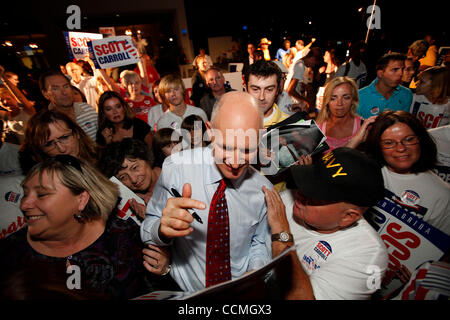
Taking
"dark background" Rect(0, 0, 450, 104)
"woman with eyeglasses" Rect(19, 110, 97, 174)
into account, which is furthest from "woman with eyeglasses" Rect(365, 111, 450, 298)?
"dark background" Rect(0, 0, 450, 104)

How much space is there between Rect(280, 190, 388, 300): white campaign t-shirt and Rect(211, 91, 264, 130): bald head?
950 millimetres

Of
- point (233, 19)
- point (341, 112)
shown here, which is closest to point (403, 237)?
point (341, 112)

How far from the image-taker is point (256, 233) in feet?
5.53

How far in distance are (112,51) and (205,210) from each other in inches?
172

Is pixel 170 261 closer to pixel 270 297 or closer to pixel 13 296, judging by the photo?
pixel 270 297

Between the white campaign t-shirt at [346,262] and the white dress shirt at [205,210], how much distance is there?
0.36m

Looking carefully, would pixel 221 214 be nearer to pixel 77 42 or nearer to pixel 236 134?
pixel 236 134

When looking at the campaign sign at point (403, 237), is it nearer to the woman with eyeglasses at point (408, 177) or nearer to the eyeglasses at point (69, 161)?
the woman with eyeglasses at point (408, 177)

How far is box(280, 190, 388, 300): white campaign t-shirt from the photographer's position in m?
1.19

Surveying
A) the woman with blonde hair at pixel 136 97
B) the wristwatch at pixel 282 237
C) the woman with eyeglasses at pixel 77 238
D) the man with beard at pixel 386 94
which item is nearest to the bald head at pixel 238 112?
the wristwatch at pixel 282 237

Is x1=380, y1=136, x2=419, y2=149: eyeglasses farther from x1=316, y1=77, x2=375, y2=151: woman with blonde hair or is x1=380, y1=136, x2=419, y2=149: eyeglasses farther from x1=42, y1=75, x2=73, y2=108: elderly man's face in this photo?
x1=42, y1=75, x2=73, y2=108: elderly man's face

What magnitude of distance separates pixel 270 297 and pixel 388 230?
124 cm

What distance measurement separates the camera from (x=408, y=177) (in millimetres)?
1825

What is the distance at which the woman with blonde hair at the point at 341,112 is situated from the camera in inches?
108
